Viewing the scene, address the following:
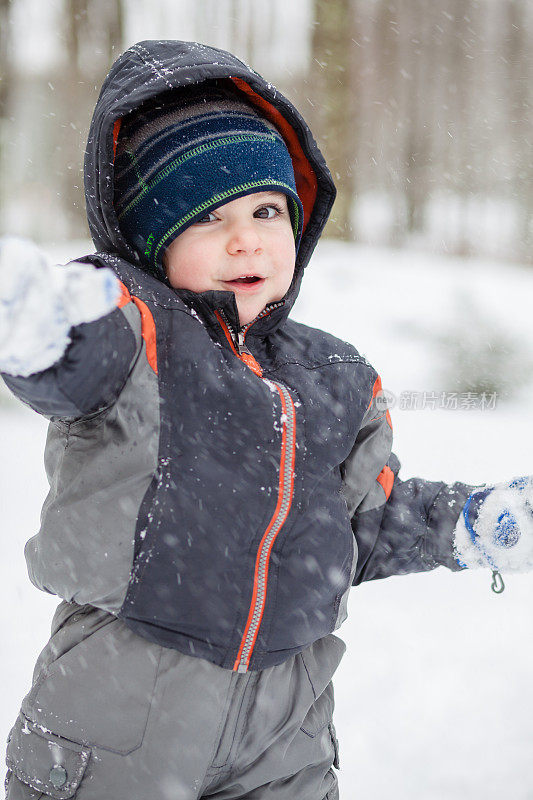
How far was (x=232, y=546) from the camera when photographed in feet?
3.55

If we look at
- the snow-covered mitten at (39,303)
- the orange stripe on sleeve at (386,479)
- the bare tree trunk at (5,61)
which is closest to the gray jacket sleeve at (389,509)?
the orange stripe on sleeve at (386,479)

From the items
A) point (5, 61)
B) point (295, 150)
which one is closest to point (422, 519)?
point (295, 150)

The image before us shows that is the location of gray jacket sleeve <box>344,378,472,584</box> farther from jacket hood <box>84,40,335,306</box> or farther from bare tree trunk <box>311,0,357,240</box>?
bare tree trunk <box>311,0,357,240</box>

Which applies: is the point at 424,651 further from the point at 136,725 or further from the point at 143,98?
the point at 143,98

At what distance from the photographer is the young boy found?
3.39ft

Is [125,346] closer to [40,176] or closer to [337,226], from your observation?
[40,176]

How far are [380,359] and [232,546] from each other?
3.92 m

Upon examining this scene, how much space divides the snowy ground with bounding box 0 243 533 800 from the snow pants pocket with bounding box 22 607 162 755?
936 millimetres

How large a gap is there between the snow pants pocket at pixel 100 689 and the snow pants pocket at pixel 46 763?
0.5 inches

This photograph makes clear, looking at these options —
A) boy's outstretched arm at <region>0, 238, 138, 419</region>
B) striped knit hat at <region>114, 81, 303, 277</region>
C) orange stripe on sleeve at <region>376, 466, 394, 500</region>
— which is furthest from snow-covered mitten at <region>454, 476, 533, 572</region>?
boy's outstretched arm at <region>0, 238, 138, 419</region>

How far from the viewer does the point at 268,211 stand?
1249 millimetres

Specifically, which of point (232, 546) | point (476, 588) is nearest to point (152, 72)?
point (232, 546)

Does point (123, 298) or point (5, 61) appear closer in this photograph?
point (123, 298)

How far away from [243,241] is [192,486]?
0.40m
